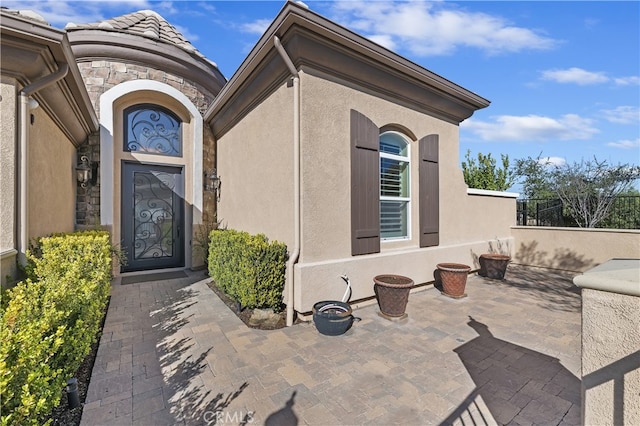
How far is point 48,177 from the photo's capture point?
175 inches

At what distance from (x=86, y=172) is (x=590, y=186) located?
16477 mm

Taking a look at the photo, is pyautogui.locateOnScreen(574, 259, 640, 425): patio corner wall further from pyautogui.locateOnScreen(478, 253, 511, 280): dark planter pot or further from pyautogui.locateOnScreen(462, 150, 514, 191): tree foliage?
pyautogui.locateOnScreen(462, 150, 514, 191): tree foliage

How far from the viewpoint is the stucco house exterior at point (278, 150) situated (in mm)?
4223

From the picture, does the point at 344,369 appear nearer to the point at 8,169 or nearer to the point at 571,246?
the point at 8,169

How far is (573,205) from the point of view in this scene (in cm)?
1034

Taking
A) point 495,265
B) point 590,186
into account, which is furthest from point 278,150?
point 590,186

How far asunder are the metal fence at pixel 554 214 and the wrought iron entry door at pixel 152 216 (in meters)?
11.7

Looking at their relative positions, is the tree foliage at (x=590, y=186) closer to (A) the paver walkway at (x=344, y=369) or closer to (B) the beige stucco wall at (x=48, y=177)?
(A) the paver walkway at (x=344, y=369)

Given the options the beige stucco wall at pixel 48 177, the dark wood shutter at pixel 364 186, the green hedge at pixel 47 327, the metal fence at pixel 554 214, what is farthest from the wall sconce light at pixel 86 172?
the metal fence at pixel 554 214

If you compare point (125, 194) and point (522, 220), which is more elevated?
point (125, 194)

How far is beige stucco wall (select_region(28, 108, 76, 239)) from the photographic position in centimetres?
383

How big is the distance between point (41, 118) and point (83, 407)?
415 cm

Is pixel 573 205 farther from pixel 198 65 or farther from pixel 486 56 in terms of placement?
pixel 198 65

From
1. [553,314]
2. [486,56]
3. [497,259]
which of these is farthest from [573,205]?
[553,314]
